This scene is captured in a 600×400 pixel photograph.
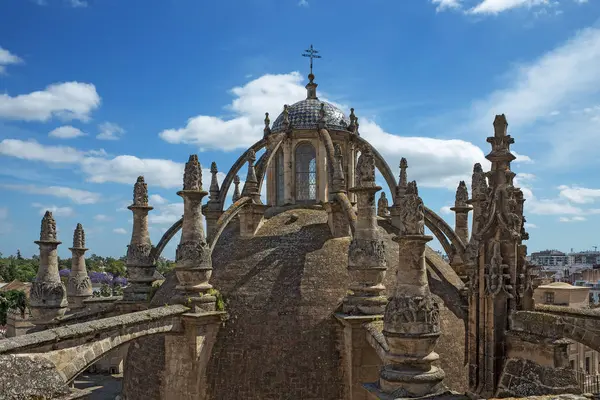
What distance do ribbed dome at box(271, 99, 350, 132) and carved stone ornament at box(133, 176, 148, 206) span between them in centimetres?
551

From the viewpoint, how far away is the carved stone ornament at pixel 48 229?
16.6 metres

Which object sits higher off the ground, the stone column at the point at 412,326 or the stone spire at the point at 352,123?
the stone spire at the point at 352,123

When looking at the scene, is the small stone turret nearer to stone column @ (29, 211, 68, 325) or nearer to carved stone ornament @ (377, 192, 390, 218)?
stone column @ (29, 211, 68, 325)

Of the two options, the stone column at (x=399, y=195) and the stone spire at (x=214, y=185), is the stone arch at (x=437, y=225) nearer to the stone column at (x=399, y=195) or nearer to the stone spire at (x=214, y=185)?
the stone column at (x=399, y=195)

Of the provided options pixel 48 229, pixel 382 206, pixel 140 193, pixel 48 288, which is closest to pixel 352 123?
pixel 382 206

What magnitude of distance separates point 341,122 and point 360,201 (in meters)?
7.36

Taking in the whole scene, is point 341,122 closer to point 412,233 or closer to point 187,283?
point 187,283

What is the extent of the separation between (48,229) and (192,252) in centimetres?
617

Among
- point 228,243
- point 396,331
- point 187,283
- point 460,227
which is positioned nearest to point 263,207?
point 228,243

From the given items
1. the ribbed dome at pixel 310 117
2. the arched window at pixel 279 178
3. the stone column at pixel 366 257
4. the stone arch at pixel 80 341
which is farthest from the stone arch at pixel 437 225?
the stone arch at pixel 80 341

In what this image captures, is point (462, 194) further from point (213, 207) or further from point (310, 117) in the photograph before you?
point (213, 207)

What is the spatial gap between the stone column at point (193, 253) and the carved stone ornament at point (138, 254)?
396 centimetres

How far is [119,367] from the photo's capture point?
24.9 meters

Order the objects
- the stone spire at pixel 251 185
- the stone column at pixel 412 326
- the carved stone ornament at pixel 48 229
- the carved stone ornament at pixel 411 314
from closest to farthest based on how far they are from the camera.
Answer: the stone column at pixel 412 326
the carved stone ornament at pixel 411 314
the carved stone ornament at pixel 48 229
the stone spire at pixel 251 185
